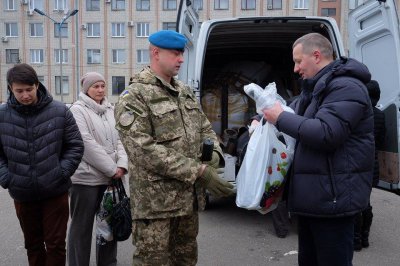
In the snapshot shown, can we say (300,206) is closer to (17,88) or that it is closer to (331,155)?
(331,155)

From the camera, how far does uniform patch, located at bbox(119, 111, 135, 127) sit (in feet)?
7.35

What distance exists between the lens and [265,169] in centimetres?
230

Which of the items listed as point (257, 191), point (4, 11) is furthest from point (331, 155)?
point (4, 11)

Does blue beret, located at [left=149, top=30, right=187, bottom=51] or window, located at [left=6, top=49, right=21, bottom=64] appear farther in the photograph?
window, located at [left=6, top=49, right=21, bottom=64]

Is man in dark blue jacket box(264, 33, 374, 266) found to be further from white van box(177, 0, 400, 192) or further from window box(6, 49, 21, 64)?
window box(6, 49, 21, 64)

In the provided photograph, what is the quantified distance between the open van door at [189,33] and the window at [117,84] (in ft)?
110

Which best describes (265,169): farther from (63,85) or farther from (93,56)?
(63,85)

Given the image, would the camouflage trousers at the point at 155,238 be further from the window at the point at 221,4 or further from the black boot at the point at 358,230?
the window at the point at 221,4

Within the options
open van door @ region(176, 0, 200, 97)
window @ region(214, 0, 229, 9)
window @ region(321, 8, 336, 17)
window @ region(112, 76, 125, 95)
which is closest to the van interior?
open van door @ region(176, 0, 200, 97)

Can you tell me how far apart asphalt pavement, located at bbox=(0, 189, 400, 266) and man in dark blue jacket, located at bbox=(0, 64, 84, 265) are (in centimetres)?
103

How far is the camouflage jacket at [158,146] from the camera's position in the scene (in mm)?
2240

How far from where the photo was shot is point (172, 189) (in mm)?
2377

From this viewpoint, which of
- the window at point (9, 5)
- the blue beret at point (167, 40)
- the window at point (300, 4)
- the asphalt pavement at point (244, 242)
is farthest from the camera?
the window at point (9, 5)

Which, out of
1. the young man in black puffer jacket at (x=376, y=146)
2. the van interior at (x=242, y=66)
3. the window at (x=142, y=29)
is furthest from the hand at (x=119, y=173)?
the window at (x=142, y=29)
